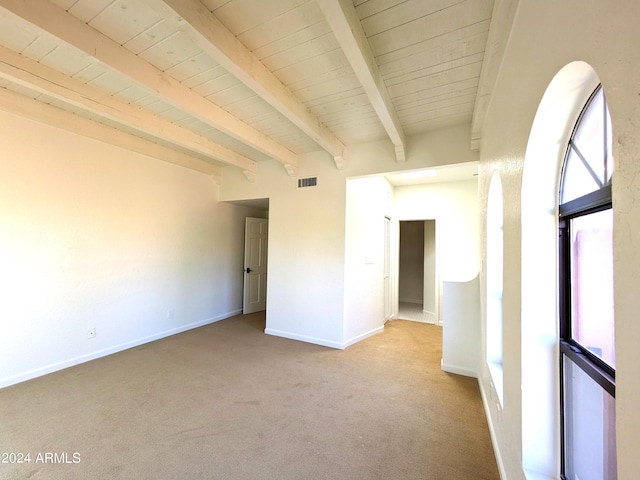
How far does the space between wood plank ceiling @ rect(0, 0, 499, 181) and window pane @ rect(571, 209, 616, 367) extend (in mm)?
1327

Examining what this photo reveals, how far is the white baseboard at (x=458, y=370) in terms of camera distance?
2984 millimetres

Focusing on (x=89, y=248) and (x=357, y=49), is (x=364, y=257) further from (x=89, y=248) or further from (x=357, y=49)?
(x=89, y=248)

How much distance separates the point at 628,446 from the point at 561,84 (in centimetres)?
101

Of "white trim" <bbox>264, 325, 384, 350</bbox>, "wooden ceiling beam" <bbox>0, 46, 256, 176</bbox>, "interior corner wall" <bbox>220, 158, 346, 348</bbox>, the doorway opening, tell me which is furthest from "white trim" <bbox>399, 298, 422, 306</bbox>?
"wooden ceiling beam" <bbox>0, 46, 256, 176</bbox>

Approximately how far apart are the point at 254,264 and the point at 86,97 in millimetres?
3820

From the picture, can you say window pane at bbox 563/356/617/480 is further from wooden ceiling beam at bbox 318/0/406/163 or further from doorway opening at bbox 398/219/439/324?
doorway opening at bbox 398/219/439/324

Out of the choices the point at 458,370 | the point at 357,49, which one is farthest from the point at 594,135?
the point at 458,370

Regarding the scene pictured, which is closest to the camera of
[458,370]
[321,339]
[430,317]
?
[458,370]

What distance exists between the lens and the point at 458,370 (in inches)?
120

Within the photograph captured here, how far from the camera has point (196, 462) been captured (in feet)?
5.69

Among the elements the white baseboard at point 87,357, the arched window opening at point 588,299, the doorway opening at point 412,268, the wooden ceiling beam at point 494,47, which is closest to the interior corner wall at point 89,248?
the white baseboard at point 87,357

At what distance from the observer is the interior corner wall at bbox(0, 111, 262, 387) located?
8.91 ft

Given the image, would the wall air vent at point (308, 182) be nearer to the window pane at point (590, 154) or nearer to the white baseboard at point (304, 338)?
the white baseboard at point (304, 338)

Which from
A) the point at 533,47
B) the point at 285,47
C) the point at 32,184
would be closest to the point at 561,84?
the point at 533,47
